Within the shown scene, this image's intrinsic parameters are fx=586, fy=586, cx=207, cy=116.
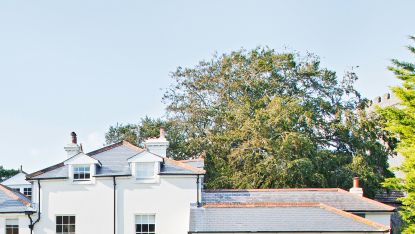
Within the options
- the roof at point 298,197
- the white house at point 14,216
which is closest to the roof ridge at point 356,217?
the roof at point 298,197

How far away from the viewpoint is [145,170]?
30.8 meters

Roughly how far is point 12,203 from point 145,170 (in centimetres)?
710

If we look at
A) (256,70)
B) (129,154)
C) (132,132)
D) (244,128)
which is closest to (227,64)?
Answer: (256,70)

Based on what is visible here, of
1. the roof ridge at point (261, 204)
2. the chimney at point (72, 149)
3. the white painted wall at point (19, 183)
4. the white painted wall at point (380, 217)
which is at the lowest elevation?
the white painted wall at point (380, 217)

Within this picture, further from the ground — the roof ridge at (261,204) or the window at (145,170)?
the window at (145,170)

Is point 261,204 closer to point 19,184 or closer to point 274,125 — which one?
point 274,125

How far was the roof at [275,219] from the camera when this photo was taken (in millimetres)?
27844

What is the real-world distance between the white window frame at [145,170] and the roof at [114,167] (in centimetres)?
47

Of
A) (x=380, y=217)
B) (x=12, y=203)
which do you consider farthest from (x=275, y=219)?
(x=12, y=203)

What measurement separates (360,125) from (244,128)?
30.6 ft

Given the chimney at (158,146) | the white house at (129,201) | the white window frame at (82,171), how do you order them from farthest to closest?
1. the chimney at (158,146)
2. the white window frame at (82,171)
3. the white house at (129,201)

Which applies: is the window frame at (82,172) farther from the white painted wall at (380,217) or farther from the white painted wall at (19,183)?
the white painted wall at (19,183)

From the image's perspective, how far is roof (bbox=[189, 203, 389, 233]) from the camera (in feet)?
91.4

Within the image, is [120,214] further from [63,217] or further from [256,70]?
[256,70]
